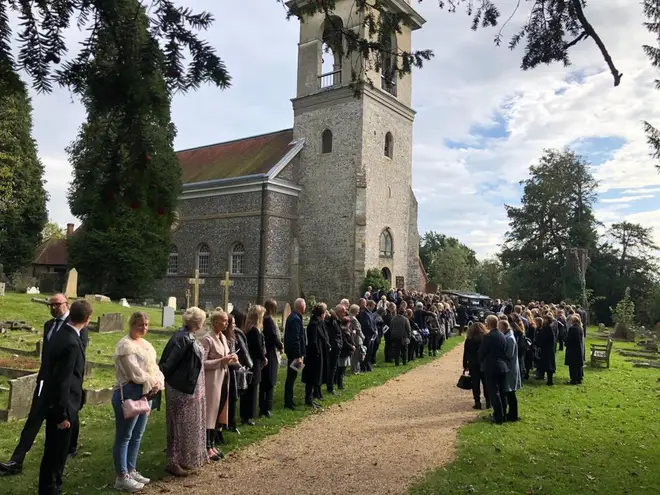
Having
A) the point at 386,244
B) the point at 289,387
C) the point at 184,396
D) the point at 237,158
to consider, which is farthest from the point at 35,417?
the point at 237,158

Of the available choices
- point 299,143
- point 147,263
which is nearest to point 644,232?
point 299,143

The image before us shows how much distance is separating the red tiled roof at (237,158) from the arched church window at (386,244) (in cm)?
728

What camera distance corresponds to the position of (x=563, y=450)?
7.07 m

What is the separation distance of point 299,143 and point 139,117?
26.0 meters

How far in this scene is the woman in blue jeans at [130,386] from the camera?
16.6 feet

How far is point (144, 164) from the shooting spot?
11.5 feet

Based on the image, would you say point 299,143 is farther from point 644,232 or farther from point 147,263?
point 644,232

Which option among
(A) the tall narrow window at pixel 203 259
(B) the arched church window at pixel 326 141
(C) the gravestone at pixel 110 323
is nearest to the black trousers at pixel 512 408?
(C) the gravestone at pixel 110 323

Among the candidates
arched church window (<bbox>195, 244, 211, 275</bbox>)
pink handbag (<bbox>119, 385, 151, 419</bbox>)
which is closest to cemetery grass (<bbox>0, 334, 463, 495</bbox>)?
pink handbag (<bbox>119, 385, 151, 419</bbox>)

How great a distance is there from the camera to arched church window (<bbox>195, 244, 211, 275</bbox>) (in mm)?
30308

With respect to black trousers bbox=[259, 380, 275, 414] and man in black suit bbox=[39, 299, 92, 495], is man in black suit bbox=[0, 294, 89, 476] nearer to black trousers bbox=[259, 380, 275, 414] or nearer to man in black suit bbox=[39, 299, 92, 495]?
man in black suit bbox=[39, 299, 92, 495]

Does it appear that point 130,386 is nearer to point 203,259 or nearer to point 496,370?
point 496,370

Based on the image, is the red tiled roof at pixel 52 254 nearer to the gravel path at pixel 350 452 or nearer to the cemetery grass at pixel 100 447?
the cemetery grass at pixel 100 447

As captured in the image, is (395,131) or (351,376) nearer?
(351,376)
